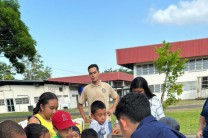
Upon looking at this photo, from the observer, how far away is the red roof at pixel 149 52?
25.2 meters

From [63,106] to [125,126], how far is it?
99.3 feet

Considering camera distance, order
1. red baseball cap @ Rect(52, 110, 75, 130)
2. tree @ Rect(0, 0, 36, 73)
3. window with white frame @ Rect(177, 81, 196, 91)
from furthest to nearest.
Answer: window with white frame @ Rect(177, 81, 196, 91)
tree @ Rect(0, 0, 36, 73)
red baseball cap @ Rect(52, 110, 75, 130)

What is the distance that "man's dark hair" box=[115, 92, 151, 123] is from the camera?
1535 mm

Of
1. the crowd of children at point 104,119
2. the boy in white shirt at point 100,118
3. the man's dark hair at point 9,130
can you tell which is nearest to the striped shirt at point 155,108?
the crowd of children at point 104,119

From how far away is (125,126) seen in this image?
159cm

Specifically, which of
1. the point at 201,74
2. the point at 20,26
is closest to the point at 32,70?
the point at 201,74

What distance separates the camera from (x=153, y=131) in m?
1.37

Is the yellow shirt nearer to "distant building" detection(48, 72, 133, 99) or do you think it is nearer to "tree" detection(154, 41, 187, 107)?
"tree" detection(154, 41, 187, 107)

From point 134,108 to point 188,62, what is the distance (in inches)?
1065

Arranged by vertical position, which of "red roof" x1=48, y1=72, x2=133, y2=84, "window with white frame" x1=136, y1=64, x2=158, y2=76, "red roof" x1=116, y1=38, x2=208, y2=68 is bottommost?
"red roof" x1=48, y1=72, x2=133, y2=84

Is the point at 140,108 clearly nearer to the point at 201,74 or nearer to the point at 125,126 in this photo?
the point at 125,126

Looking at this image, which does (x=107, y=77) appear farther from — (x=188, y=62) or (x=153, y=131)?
(x=153, y=131)

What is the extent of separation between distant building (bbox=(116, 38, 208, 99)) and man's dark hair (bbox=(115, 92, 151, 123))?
24123 millimetres

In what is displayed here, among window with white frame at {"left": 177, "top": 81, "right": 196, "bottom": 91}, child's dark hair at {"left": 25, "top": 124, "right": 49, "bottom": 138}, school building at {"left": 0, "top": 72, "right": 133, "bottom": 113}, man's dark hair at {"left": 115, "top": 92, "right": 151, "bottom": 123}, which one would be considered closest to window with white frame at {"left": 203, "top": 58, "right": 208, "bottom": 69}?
window with white frame at {"left": 177, "top": 81, "right": 196, "bottom": 91}
